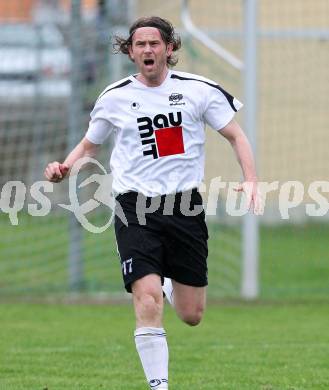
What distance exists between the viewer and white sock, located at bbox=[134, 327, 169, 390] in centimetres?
622

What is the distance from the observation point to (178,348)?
8953 millimetres

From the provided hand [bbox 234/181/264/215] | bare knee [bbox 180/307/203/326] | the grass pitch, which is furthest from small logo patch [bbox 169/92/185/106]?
the grass pitch

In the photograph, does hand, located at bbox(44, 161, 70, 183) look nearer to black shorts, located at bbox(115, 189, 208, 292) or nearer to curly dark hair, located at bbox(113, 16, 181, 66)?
black shorts, located at bbox(115, 189, 208, 292)

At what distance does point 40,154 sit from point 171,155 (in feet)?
23.2

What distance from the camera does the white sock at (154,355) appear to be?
622cm

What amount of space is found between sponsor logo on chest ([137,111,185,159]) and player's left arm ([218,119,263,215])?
28cm

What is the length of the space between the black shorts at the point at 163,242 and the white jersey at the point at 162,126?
97mm

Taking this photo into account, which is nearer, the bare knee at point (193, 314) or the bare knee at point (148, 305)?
the bare knee at point (148, 305)

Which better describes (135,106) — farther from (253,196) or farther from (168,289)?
(168,289)

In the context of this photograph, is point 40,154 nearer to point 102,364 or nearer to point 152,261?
point 102,364

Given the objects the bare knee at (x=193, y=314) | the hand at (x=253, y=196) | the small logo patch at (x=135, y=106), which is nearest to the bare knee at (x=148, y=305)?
the bare knee at (x=193, y=314)

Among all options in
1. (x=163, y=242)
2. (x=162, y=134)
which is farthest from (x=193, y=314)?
(x=162, y=134)

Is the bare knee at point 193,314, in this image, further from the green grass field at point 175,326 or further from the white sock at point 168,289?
the green grass field at point 175,326

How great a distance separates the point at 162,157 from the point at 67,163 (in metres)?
0.53
